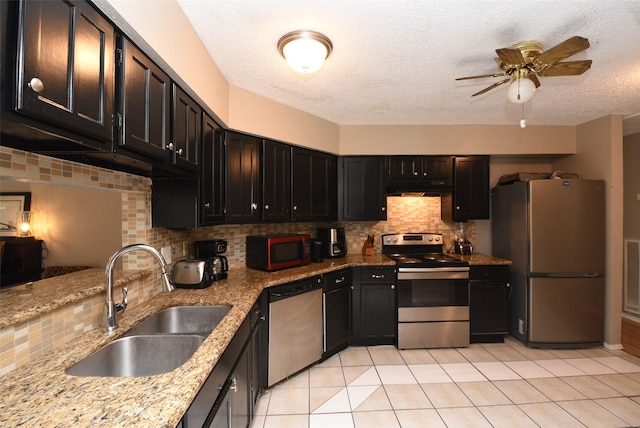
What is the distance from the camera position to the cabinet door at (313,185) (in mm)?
2947

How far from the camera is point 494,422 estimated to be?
1.99 m

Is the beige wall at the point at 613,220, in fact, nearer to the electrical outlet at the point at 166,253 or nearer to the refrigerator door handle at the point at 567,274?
the refrigerator door handle at the point at 567,274

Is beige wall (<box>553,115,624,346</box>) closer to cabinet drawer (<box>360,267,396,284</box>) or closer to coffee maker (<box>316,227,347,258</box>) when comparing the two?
cabinet drawer (<box>360,267,396,284</box>)

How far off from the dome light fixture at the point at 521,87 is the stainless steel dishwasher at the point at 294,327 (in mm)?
2065

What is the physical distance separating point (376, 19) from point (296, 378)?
2731 millimetres

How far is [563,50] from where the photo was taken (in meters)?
1.61

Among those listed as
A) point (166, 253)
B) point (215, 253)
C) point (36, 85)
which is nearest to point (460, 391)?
point (215, 253)

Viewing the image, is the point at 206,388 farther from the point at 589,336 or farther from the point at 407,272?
the point at 589,336

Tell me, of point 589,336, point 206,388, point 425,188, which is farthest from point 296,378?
point 589,336

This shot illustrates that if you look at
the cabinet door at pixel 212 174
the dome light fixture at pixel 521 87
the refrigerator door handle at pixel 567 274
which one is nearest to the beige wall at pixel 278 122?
the cabinet door at pixel 212 174

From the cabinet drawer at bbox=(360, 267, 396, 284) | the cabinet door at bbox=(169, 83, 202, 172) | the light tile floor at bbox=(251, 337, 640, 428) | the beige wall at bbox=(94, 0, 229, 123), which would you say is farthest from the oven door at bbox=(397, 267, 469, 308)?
the beige wall at bbox=(94, 0, 229, 123)

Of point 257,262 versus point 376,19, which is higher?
point 376,19

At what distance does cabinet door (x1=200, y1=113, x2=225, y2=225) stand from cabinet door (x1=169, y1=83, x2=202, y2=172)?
0.13 meters

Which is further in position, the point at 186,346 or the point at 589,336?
the point at 589,336
